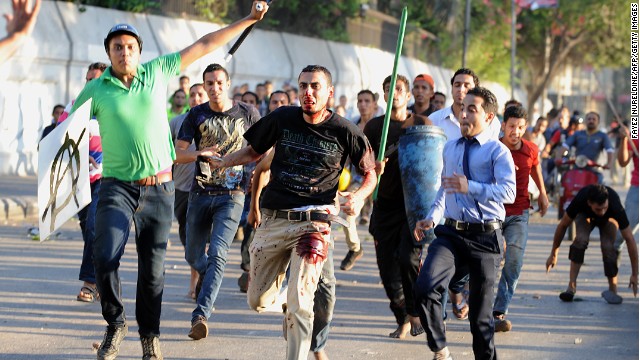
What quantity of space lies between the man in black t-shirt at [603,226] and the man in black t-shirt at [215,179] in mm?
2971

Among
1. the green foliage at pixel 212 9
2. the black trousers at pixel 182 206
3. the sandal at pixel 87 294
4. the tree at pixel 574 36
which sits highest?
the tree at pixel 574 36

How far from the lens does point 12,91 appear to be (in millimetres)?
21766

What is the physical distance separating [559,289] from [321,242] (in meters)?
5.34

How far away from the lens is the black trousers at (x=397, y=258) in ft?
29.2

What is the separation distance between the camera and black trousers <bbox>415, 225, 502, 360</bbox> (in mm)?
7297

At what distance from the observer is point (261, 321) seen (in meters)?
9.45

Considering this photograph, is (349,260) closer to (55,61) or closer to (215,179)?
(215,179)

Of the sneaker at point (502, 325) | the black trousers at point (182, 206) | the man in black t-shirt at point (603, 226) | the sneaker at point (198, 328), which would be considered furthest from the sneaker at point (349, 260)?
the sneaker at point (198, 328)

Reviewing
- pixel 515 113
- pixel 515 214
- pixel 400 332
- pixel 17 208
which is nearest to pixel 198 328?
pixel 400 332

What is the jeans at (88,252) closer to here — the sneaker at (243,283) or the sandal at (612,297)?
the sneaker at (243,283)

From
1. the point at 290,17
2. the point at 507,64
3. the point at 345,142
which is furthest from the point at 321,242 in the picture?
the point at 507,64

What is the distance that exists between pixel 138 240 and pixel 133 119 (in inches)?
29.5

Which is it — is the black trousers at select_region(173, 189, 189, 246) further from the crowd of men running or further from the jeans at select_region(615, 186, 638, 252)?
the jeans at select_region(615, 186, 638, 252)

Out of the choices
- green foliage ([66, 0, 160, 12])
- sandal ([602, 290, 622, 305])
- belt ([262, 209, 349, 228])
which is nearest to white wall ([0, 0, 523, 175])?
green foliage ([66, 0, 160, 12])
